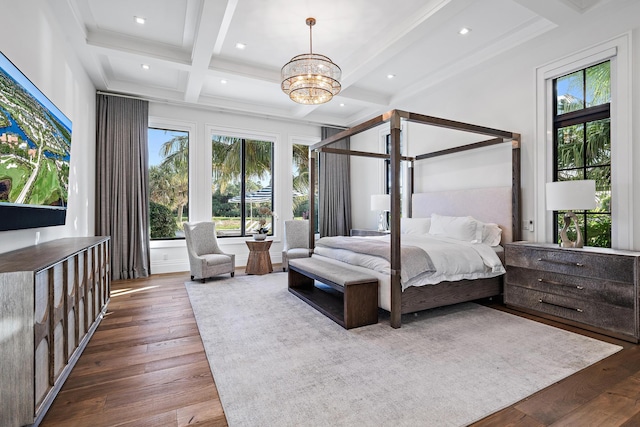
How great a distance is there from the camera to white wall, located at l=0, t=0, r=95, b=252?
2.33 meters

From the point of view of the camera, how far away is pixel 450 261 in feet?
10.7

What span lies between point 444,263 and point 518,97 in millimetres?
2456

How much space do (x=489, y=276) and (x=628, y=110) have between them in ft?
6.67

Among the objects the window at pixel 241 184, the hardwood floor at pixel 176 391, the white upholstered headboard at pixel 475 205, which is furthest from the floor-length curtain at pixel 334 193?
the hardwood floor at pixel 176 391

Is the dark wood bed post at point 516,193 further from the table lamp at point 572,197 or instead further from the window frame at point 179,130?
the window frame at point 179,130

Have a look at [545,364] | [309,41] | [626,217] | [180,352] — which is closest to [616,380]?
[545,364]

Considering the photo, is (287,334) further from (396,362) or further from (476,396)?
(476,396)

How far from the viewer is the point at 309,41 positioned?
3969 mm

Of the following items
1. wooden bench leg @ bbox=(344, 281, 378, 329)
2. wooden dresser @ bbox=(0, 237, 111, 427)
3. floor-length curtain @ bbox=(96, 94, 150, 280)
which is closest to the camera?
wooden dresser @ bbox=(0, 237, 111, 427)

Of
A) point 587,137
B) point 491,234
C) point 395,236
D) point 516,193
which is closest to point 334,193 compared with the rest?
point 491,234

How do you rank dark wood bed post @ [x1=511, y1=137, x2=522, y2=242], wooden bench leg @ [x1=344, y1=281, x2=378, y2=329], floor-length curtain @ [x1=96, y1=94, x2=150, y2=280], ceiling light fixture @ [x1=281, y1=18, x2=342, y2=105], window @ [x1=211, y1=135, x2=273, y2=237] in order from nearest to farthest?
1. wooden bench leg @ [x1=344, y1=281, x2=378, y2=329]
2. ceiling light fixture @ [x1=281, y1=18, x2=342, y2=105]
3. dark wood bed post @ [x1=511, y1=137, x2=522, y2=242]
4. floor-length curtain @ [x1=96, y1=94, x2=150, y2=280]
5. window @ [x1=211, y1=135, x2=273, y2=237]

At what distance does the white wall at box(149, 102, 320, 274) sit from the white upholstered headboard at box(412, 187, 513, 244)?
9.02ft

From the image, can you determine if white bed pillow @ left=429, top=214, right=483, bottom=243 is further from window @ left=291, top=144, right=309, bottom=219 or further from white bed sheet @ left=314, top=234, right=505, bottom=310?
window @ left=291, top=144, right=309, bottom=219

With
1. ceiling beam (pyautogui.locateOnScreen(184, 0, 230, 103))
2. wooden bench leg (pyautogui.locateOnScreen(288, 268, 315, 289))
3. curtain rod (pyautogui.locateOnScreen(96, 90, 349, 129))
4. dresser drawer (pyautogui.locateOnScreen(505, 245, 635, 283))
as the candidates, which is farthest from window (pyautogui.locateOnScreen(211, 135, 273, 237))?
dresser drawer (pyautogui.locateOnScreen(505, 245, 635, 283))
